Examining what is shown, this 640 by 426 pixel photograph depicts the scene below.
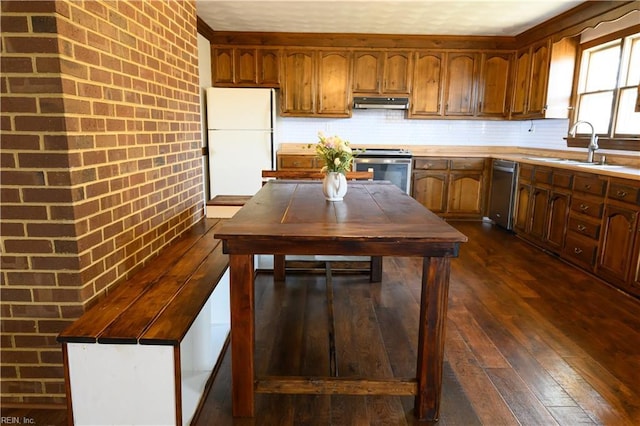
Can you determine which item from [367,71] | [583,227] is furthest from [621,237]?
[367,71]

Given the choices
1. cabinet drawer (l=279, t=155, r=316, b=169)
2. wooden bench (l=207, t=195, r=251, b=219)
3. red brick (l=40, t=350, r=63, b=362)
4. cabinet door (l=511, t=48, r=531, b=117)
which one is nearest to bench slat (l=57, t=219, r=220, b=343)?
red brick (l=40, t=350, r=63, b=362)

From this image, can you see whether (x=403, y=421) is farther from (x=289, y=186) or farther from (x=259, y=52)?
(x=259, y=52)

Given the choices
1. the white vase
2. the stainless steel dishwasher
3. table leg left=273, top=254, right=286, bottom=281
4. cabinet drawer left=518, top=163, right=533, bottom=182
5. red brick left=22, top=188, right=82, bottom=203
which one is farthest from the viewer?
the stainless steel dishwasher

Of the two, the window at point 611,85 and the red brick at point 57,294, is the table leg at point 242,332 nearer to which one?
the red brick at point 57,294

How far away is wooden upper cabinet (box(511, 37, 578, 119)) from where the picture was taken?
14.5ft

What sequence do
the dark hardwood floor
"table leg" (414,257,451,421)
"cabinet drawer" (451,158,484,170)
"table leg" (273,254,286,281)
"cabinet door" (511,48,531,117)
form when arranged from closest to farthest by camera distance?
1. "table leg" (414,257,451,421)
2. the dark hardwood floor
3. "table leg" (273,254,286,281)
4. "cabinet door" (511,48,531,117)
5. "cabinet drawer" (451,158,484,170)

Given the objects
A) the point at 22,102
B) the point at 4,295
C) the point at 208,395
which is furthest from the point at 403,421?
the point at 22,102

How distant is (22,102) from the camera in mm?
1459

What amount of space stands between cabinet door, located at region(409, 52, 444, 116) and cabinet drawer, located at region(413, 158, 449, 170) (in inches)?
25.7

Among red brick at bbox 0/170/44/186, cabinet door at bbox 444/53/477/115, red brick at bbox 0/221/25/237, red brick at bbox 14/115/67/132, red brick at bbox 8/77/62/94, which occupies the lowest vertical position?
red brick at bbox 0/221/25/237

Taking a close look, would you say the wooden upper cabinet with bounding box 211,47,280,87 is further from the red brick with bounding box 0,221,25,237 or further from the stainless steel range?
the red brick with bounding box 0,221,25,237

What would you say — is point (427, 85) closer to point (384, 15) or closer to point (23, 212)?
point (384, 15)

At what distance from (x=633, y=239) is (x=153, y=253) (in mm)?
3189

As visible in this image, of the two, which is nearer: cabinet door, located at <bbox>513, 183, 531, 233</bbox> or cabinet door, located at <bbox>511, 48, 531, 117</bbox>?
cabinet door, located at <bbox>513, 183, 531, 233</bbox>
